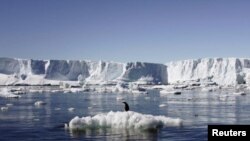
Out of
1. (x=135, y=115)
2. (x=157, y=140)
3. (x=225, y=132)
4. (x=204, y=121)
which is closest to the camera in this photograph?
(x=225, y=132)

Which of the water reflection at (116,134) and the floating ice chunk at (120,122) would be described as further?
the floating ice chunk at (120,122)

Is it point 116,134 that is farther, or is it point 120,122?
point 120,122

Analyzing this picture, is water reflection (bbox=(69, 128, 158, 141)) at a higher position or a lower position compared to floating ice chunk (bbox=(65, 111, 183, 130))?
lower

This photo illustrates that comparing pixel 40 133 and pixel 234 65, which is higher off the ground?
pixel 234 65

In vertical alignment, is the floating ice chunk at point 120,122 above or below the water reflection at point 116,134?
above

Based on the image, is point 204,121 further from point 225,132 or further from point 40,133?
point 225,132

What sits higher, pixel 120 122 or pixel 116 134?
pixel 120 122

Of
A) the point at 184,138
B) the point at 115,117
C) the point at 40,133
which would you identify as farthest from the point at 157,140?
the point at 40,133

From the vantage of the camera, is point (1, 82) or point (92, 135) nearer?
point (92, 135)

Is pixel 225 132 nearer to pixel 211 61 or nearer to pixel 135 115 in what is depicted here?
pixel 135 115

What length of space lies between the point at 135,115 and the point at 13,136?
6648 millimetres

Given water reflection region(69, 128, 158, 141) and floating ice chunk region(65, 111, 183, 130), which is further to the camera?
floating ice chunk region(65, 111, 183, 130)

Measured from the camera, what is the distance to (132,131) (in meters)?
24.5

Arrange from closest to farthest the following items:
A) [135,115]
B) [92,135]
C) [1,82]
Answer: [92,135] < [135,115] < [1,82]
